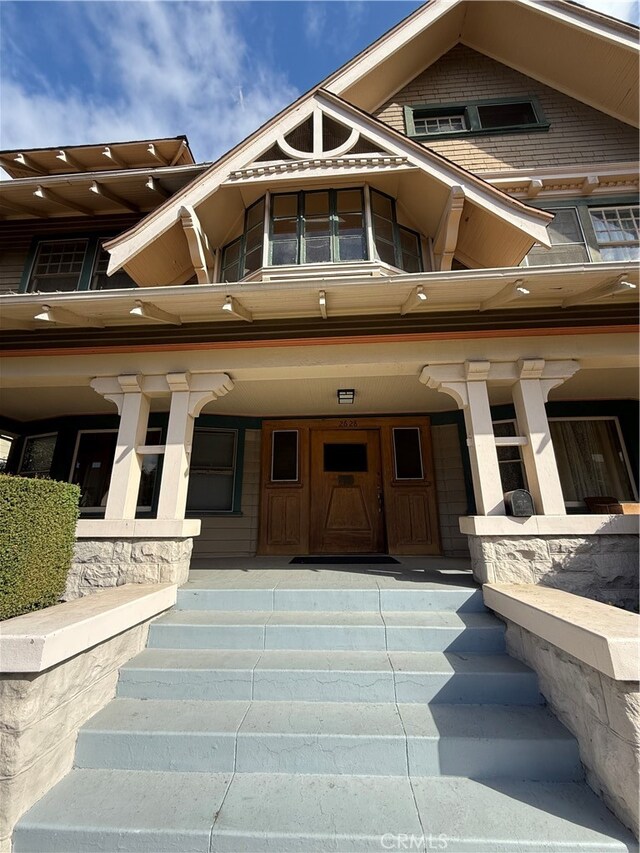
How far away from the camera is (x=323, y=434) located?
6.22 metres

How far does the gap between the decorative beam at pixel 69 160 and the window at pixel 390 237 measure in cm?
469

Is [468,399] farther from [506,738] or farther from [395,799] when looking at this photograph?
[395,799]

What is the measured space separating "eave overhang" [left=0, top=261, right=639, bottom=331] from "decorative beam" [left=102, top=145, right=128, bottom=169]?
10.7 feet

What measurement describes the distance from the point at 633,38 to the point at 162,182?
701 cm

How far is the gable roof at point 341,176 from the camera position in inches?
162

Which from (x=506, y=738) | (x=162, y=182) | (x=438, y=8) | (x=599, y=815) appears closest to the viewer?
(x=599, y=815)

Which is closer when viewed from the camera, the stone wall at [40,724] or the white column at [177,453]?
the stone wall at [40,724]

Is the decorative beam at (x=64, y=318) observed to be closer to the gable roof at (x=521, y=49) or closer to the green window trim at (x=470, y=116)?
the gable roof at (x=521, y=49)

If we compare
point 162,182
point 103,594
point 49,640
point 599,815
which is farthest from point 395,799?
point 162,182

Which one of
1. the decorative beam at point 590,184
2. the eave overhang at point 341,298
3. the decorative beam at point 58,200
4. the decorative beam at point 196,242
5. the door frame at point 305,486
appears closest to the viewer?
the eave overhang at point 341,298

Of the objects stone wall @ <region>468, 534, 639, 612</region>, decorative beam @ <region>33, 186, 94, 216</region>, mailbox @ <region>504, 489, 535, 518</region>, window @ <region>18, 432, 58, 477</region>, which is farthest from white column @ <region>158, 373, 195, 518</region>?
decorative beam @ <region>33, 186, 94, 216</region>

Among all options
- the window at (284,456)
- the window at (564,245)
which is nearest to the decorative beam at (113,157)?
the window at (284,456)

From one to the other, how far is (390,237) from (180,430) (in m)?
3.75

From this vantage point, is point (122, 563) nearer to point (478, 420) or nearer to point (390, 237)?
point (478, 420)
